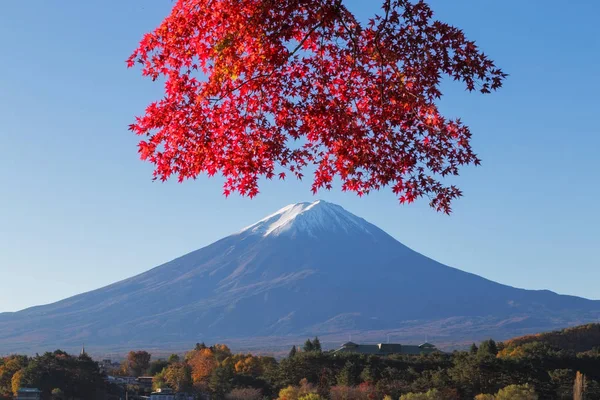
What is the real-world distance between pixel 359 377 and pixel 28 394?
28981 millimetres

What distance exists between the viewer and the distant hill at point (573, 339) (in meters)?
103

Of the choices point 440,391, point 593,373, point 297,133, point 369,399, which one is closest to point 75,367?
point 369,399

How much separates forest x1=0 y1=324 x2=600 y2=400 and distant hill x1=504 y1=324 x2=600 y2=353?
0.34 meters

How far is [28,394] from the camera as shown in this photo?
257 ft

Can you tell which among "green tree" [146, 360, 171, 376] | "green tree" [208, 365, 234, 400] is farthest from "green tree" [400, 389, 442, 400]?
"green tree" [146, 360, 171, 376]

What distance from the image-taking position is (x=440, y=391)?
223 ft

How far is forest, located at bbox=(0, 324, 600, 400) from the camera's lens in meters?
68.0

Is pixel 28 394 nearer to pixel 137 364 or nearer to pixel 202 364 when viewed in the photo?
pixel 202 364

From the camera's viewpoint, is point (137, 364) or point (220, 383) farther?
point (137, 364)

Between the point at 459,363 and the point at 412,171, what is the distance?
65.1 m

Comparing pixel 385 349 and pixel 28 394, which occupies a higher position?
pixel 385 349

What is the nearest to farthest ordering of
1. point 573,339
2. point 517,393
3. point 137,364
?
point 517,393
point 573,339
point 137,364

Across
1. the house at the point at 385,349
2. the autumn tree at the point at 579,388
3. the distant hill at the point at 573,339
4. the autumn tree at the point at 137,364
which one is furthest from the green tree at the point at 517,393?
the autumn tree at the point at 137,364

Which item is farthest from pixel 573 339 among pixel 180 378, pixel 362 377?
pixel 180 378
